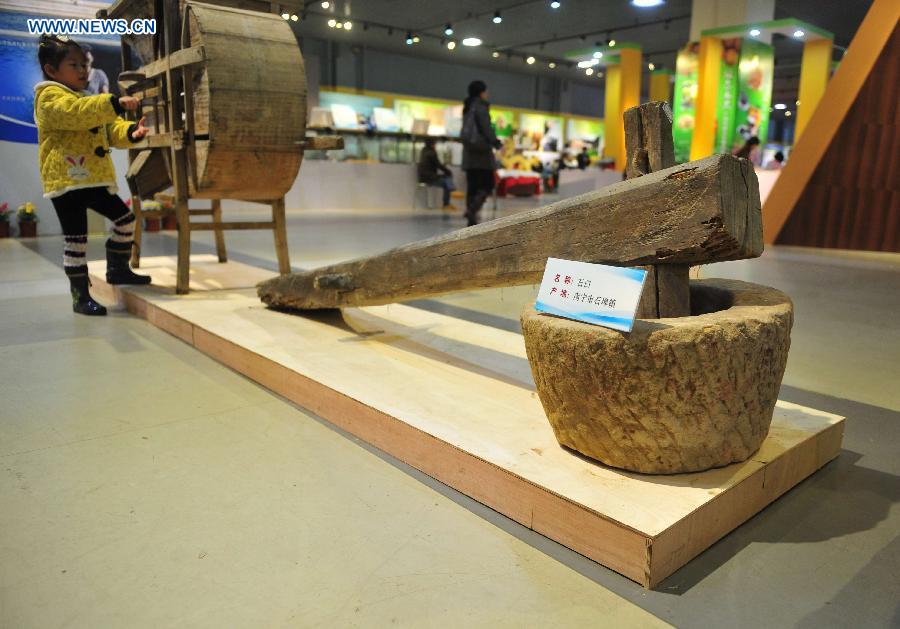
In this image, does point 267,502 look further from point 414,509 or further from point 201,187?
point 201,187

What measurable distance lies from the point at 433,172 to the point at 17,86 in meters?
7.17

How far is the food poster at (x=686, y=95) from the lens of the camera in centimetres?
1119

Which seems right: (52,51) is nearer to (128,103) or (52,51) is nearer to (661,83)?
(128,103)

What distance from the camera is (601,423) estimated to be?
1593mm

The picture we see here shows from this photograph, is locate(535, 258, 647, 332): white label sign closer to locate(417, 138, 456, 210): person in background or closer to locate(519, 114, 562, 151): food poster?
locate(417, 138, 456, 210): person in background

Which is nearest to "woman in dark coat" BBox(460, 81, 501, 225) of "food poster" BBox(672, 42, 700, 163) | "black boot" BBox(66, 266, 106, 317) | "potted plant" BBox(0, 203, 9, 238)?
"black boot" BBox(66, 266, 106, 317)

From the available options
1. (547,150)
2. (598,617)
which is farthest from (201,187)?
(547,150)

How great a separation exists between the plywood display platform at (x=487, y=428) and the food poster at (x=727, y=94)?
948 centimetres

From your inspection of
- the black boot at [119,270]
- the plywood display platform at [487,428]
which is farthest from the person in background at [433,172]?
the plywood display platform at [487,428]

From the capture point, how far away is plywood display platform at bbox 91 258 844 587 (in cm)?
146

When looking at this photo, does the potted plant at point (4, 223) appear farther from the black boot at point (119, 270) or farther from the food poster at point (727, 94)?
the food poster at point (727, 94)

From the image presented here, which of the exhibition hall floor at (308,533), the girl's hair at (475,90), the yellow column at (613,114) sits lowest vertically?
the exhibition hall floor at (308,533)

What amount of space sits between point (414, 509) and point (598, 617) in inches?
21.5

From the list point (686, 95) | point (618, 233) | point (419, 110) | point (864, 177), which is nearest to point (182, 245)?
point (618, 233)
